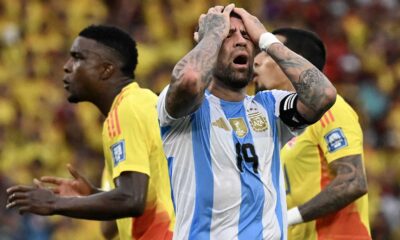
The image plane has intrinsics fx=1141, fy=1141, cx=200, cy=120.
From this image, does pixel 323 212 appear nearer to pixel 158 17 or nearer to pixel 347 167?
pixel 347 167

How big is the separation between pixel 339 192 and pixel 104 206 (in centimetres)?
142

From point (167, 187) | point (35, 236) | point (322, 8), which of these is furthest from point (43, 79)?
point (167, 187)

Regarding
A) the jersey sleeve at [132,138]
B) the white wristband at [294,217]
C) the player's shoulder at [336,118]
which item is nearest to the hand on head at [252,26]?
the jersey sleeve at [132,138]

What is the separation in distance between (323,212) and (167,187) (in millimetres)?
938

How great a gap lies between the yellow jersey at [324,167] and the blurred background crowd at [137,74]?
5.84 m

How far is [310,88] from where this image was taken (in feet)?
18.1

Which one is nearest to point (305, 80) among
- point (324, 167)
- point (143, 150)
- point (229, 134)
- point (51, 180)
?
point (229, 134)

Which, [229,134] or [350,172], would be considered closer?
[229,134]

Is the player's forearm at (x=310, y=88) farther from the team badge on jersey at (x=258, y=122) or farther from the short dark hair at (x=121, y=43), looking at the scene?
the short dark hair at (x=121, y=43)

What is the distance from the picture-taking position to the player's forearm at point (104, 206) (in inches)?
248

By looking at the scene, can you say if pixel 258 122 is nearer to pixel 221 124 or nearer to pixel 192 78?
pixel 221 124

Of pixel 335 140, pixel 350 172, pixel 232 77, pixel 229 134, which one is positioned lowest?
pixel 350 172

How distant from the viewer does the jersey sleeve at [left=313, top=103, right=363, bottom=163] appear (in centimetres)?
684

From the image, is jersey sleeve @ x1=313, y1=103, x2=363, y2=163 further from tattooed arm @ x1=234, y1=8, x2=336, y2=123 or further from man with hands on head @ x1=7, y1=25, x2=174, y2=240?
tattooed arm @ x1=234, y1=8, x2=336, y2=123
